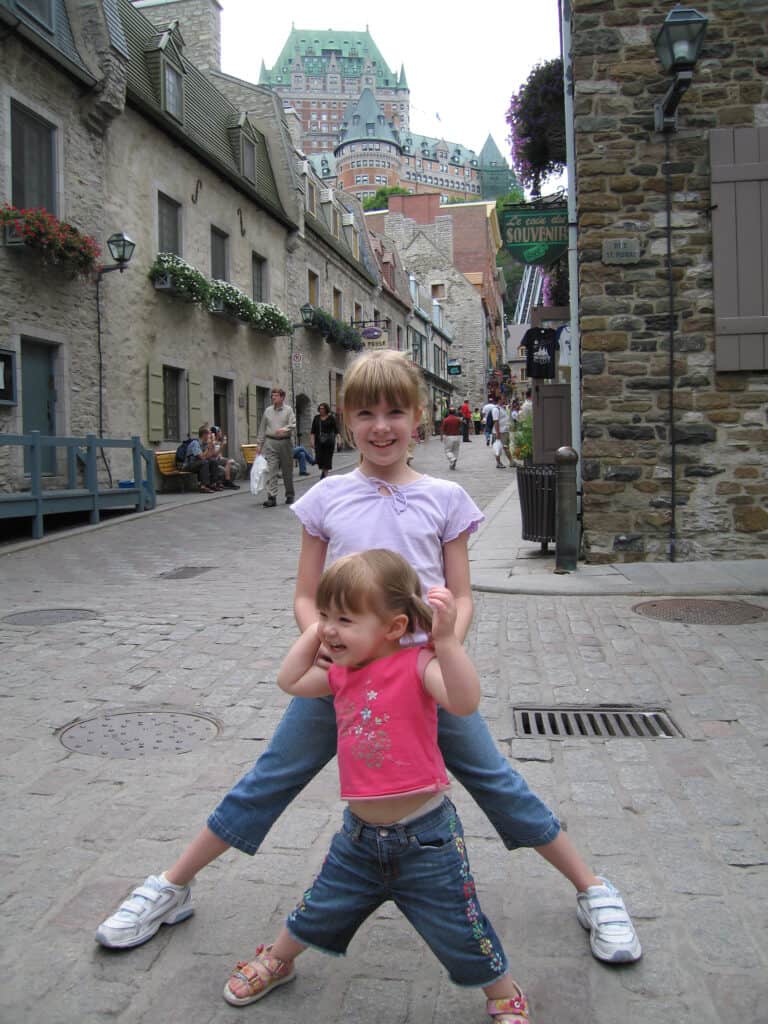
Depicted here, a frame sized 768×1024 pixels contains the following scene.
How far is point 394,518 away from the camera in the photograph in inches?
86.3

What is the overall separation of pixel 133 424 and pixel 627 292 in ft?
35.1

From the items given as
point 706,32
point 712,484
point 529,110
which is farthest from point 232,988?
point 529,110

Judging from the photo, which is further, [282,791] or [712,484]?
[712,484]

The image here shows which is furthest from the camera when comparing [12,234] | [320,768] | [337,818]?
[12,234]

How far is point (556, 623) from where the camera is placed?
20.7ft

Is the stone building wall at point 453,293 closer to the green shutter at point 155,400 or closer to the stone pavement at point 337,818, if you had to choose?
the green shutter at point 155,400

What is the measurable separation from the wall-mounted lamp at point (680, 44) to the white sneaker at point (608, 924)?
7.11 m

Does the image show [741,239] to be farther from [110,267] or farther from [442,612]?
[110,267]

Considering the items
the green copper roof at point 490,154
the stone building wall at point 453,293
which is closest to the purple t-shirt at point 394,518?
the stone building wall at point 453,293

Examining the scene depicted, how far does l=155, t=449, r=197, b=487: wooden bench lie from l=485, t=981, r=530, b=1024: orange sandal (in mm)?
15971

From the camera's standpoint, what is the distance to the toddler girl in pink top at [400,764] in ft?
6.22

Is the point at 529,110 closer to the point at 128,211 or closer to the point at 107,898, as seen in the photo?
the point at 128,211

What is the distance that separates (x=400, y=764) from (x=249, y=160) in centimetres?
2278

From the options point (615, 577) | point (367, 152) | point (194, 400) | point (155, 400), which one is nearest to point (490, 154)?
point (367, 152)
